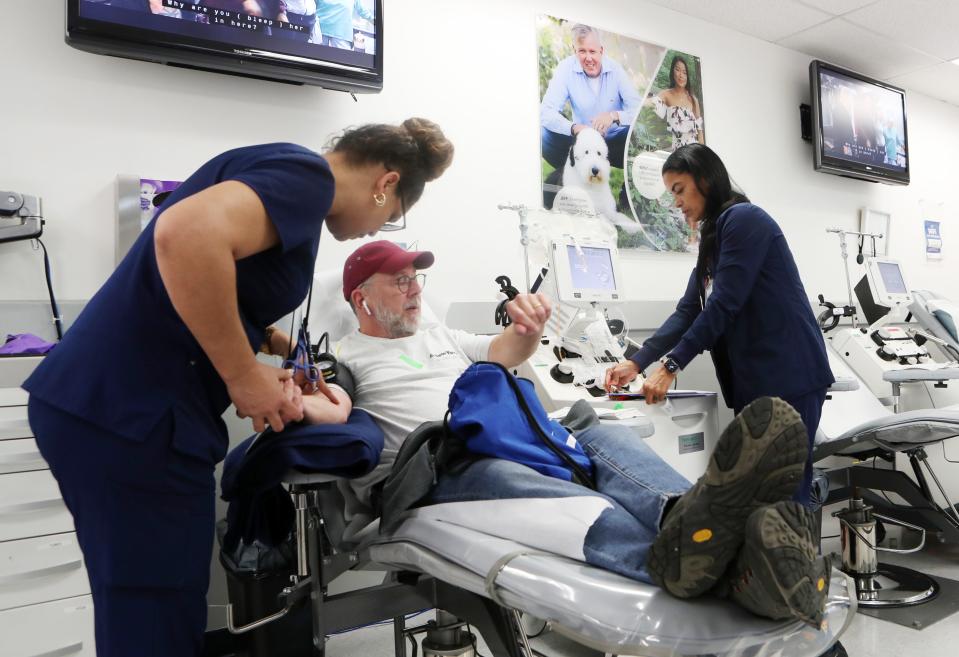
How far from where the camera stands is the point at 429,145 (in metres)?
1.26

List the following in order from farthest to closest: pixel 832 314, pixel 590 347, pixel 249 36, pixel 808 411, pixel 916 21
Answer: pixel 916 21 < pixel 832 314 < pixel 590 347 < pixel 249 36 < pixel 808 411

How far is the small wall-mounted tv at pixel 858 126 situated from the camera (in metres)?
4.14

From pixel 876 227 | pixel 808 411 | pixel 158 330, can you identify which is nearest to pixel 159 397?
pixel 158 330

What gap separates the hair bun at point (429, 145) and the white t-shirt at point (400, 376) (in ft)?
1.79

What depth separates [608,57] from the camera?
11.1 ft

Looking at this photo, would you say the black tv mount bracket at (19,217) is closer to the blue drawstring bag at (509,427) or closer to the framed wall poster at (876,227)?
the blue drawstring bag at (509,427)

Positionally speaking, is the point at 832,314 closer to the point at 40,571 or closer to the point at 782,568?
the point at 782,568

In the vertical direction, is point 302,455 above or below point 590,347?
below

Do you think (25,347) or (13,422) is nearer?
(13,422)

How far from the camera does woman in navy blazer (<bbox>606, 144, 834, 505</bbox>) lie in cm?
213

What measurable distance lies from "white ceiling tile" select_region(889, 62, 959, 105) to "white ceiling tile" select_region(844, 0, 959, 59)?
13.4 inches

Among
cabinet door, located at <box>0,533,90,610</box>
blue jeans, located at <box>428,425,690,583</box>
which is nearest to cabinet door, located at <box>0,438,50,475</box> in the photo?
cabinet door, located at <box>0,533,90,610</box>

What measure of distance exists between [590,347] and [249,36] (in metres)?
1.59

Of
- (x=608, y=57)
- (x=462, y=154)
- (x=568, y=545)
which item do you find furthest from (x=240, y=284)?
(x=608, y=57)
